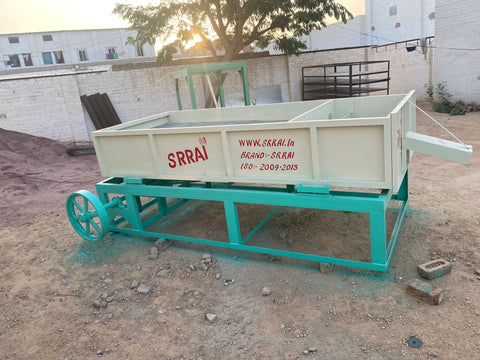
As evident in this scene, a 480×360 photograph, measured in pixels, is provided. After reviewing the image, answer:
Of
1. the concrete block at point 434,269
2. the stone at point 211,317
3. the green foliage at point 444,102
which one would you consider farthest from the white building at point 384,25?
the stone at point 211,317

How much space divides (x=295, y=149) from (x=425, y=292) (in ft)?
5.91

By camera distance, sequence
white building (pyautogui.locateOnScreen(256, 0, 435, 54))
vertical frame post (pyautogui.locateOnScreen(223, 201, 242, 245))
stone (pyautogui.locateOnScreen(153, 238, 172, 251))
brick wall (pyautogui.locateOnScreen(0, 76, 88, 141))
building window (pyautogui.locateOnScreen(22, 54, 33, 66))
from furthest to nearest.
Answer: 1. building window (pyautogui.locateOnScreen(22, 54, 33, 66))
2. white building (pyautogui.locateOnScreen(256, 0, 435, 54))
3. brick wall (pyautogui.locateOnScreen(0, 76, 88, 141))
4. stone (pyautogui.locateOnScreen(153, 238, 172, 251))
5. vertical frame post (pyautogui.locateOnScreen(223, 201, 242, 245))

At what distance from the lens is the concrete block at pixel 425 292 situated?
3367 mm

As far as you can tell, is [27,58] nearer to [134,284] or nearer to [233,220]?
[134,284]

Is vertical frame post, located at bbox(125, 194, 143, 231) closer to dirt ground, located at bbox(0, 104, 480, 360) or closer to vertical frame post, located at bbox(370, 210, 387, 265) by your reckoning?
dirt ground, located at bbox(0, 104, 480, 360)

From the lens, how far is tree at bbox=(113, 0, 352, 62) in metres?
12.4

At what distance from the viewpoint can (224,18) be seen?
43.1ft

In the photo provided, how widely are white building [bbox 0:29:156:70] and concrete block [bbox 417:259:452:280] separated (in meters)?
32.1

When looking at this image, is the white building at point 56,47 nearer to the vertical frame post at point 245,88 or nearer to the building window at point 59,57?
the building window at point 59,57

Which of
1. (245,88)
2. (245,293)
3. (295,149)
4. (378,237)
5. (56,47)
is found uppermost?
(56,47)

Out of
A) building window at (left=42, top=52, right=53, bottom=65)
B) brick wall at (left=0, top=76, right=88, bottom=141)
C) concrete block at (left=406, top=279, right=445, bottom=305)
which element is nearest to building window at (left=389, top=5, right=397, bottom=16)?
brick wall at (left=0, top=76, right=88, bottom=141)

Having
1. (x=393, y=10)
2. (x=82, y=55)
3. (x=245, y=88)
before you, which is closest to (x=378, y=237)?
(x=245, y=88)

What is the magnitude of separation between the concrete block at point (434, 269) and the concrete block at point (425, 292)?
201 millimetres

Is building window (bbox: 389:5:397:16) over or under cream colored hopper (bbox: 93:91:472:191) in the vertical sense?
over
